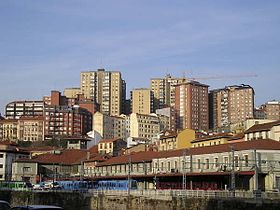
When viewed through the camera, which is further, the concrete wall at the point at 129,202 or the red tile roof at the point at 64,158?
the red tile roof at the point at 64,158

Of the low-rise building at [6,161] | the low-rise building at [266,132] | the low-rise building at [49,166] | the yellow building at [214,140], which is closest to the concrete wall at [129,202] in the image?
the low-rise building at [49,166]

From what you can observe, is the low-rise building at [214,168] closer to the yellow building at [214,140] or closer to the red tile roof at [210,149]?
the red tile roof at [210,149]

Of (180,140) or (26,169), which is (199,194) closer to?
(26,169)

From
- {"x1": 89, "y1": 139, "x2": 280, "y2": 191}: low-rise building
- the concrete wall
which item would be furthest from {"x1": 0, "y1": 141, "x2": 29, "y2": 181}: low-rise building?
the concrete wall

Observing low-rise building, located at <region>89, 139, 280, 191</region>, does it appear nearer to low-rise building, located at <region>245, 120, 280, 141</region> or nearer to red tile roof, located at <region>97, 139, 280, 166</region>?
red tile roof, located at <region>97, 139, 280, 166</region>

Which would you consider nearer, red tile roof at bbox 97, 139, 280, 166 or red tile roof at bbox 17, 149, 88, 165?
red tile roof at bbox 97, 139, 280, 166

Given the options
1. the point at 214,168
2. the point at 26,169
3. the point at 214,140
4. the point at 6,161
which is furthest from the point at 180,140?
the point at 214,168

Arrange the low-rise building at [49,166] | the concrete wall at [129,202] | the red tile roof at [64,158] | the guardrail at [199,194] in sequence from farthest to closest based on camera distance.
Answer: the red tile roof at [64,158] → the low-rise building at [49,166] → the guardrail at [199,194] → the concrete wall at [129,202]

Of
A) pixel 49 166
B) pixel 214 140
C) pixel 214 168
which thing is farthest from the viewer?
pixel 49 166

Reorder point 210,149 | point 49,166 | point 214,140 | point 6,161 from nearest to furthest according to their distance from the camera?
point 210,149, point 214,140, point 6,161, point 49,166

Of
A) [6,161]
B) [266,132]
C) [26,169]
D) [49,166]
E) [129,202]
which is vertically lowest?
[129,202]

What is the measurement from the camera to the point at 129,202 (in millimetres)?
58438

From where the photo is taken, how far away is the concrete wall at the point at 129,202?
139 feet

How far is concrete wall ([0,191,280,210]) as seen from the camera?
1668 inches
